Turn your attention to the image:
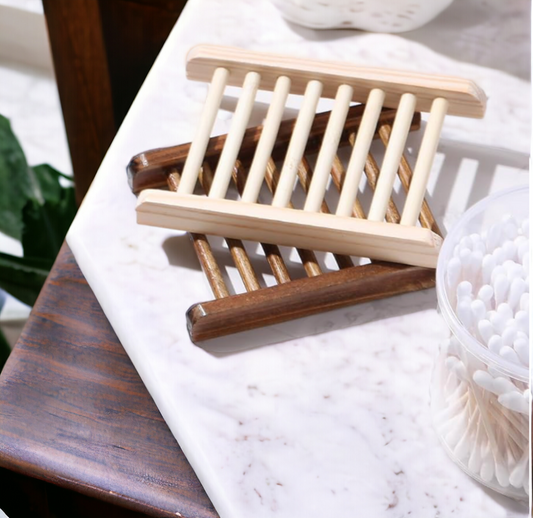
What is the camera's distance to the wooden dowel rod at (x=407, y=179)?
0.59 meters

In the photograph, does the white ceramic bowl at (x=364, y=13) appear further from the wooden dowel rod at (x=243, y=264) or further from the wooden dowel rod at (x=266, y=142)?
the wooden dowel rod at (x=243, y=264)

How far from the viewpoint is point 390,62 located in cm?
73

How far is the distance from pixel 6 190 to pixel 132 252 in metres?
0.50

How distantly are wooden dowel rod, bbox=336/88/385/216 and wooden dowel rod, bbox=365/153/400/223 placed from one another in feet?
0.07

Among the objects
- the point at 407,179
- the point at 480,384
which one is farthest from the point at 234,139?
the point at 480,384

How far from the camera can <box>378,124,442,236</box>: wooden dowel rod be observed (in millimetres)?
594

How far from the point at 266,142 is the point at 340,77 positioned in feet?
0.27

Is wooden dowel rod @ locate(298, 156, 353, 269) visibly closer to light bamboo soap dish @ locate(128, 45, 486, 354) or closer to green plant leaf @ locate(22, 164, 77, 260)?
light bamboo soap dish @ locate(128, 45, 486, 354)

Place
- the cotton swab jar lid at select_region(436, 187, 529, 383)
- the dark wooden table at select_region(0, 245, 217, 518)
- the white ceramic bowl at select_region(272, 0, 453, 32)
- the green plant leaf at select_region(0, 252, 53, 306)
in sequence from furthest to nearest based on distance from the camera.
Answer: the green plant leaf at select_region(0, 252, 53, 306), the white ceramic bowl at select_region(272, 0, 453, 32), the dark wooden table at select_region(0, 245, 217, 518), the cotton swab jar lid at select_region(436, 187, 529, 383)

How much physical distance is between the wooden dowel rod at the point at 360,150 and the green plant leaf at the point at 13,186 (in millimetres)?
547

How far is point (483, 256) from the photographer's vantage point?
1.51ft

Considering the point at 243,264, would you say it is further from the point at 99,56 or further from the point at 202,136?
the point at 99,56

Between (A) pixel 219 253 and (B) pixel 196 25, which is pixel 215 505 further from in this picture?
(B) pixel 196 25

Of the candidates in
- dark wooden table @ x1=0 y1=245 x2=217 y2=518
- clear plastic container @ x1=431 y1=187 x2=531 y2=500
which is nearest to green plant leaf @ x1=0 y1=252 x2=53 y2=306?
dark wooden table @ x1=0 y1=245 x2=217 y2=518
